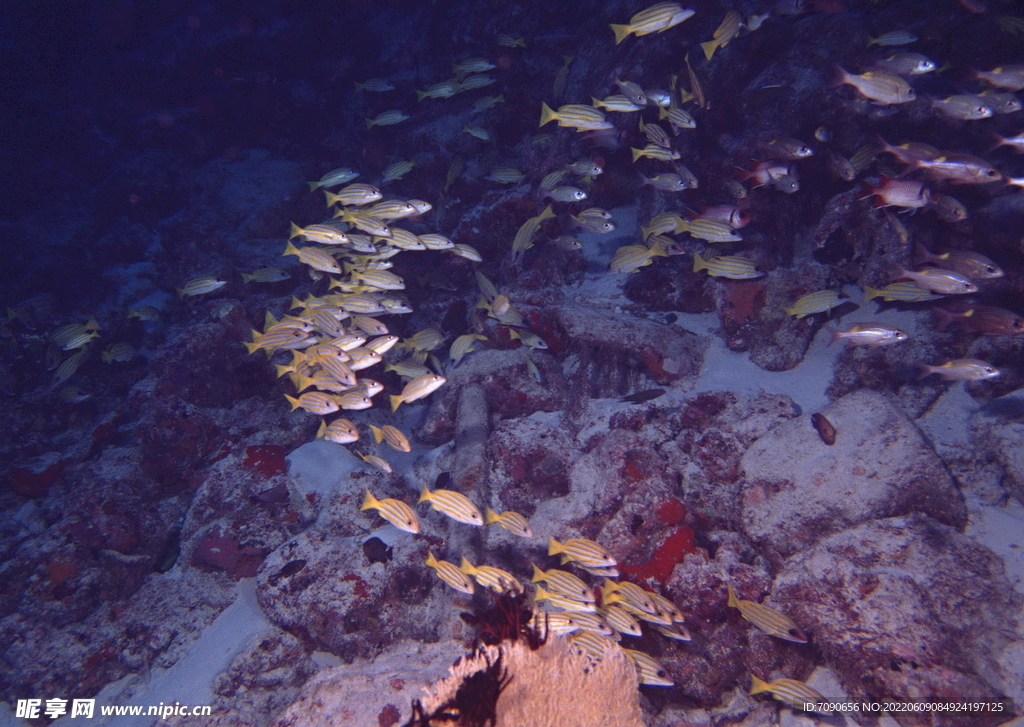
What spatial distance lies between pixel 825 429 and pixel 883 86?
3.78 m

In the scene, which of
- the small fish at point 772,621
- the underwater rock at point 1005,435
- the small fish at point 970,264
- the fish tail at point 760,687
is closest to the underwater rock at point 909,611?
the small fish at point 772,621

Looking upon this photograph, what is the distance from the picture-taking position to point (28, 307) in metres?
10.5

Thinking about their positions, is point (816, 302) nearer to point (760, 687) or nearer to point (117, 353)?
point (760, 687)

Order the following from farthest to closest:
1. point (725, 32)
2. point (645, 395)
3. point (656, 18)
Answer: point (725, 32) < point (645, 395) < point (656, 18)

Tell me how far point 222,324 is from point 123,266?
8.95 m

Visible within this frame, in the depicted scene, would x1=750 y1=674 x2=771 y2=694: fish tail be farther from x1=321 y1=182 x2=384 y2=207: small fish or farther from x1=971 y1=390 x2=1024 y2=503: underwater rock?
x1=321 y1=182 x2=384 y2=207: small fish

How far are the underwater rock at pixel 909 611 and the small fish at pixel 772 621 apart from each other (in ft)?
0.97

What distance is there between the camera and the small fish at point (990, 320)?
4.12 m

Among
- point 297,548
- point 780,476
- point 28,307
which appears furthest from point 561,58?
point 28,307

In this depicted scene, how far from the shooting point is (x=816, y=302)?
5.07m

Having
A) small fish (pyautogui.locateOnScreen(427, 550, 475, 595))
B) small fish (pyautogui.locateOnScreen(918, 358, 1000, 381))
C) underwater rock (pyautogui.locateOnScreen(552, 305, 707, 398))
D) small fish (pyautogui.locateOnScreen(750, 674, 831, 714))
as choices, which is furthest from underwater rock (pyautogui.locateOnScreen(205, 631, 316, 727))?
small fish (pyautogui.locateOnScreen(918, 358, 1000, 381))

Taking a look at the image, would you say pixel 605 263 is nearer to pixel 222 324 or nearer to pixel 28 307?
pixel 222 324

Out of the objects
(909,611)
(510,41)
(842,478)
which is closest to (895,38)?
(842,478)

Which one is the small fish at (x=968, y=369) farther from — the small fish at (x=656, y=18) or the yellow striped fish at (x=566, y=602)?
the small fish at (x=656, y=18)
